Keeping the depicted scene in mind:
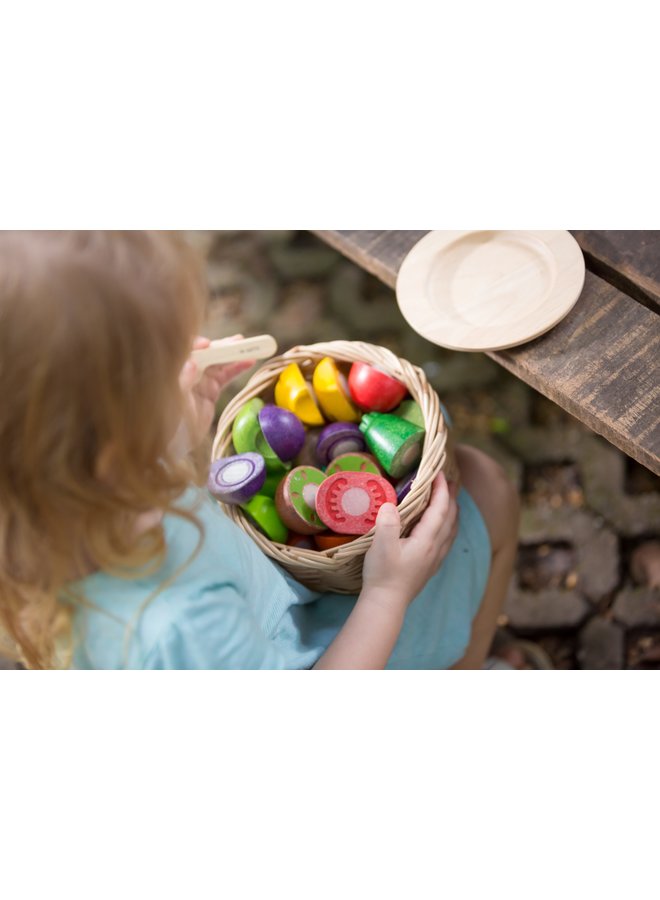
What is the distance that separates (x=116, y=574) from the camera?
594 mm

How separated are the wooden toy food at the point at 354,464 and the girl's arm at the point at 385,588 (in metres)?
0.06

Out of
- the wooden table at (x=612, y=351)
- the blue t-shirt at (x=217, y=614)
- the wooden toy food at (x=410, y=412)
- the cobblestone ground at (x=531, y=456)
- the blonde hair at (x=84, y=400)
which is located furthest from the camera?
the cobblestone ground at (x=531, y=456)

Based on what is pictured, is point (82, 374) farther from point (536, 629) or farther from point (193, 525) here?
point (536, 629)

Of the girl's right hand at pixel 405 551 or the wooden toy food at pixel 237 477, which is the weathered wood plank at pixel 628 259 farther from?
the wooden toy food at pixel 237 477

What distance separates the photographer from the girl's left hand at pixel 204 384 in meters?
0.72

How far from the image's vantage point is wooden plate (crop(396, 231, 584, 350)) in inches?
29.7

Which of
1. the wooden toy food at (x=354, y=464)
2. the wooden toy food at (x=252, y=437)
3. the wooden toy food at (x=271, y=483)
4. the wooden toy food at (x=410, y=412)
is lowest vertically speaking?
the wooden toy food at (x=271, y=483)

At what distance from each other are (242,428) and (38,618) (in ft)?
0.89

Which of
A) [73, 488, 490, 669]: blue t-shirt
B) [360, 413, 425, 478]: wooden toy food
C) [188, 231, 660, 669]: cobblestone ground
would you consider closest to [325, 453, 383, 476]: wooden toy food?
[360, 413, 425, 478]: wooden toy food

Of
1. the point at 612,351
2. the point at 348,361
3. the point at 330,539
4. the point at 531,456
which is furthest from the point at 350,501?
the point at 531,456

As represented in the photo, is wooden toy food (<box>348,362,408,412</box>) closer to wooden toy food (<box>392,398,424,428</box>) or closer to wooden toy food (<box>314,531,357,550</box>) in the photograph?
wooden toy food (<box>392,398,424,428</box>)

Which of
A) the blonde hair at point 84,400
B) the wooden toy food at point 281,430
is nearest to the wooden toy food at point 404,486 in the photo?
the wooden toy food at point 281,430

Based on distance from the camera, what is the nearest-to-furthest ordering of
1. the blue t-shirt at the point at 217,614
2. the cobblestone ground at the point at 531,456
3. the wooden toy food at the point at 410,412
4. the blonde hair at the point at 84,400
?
the blonde hair at the point at 84,400, the blue t-shirt at the point at 217,614, the wooden toy food at the point at 410,412, the cobblestone ground at the point at 531,456

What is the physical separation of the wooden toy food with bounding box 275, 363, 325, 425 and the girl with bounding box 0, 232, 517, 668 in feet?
0.18
